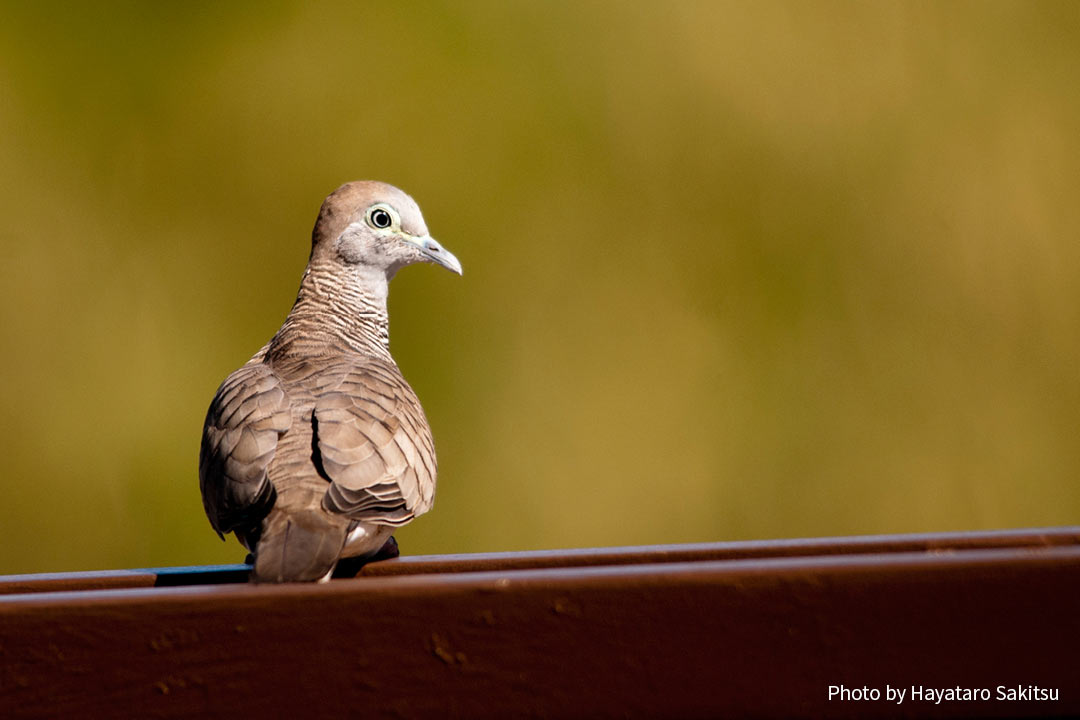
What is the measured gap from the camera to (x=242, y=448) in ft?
6.40

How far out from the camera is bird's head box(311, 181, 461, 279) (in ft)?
9.32

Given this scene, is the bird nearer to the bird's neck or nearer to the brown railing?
the bird's neck

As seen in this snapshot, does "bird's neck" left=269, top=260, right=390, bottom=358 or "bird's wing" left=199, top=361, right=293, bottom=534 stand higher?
"bird's neck" left=269, top=260, right=390, bottom=358

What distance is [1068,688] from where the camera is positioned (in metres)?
1.18

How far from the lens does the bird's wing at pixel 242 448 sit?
6.15ft

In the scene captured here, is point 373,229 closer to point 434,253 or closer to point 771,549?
point 434,253

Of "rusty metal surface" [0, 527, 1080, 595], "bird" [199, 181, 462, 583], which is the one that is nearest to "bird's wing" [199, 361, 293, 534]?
"bird" [199, 181, 462, 583]

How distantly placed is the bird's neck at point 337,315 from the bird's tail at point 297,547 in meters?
0.74

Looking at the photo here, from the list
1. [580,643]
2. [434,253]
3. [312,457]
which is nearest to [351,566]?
[312,457]

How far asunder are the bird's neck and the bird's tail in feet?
2.43

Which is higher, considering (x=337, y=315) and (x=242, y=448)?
(x=337, y=315)

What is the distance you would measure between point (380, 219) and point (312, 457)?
3.39 ft

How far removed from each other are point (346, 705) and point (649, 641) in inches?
11.1

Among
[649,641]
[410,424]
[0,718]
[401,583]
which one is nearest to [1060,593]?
[649,641]
